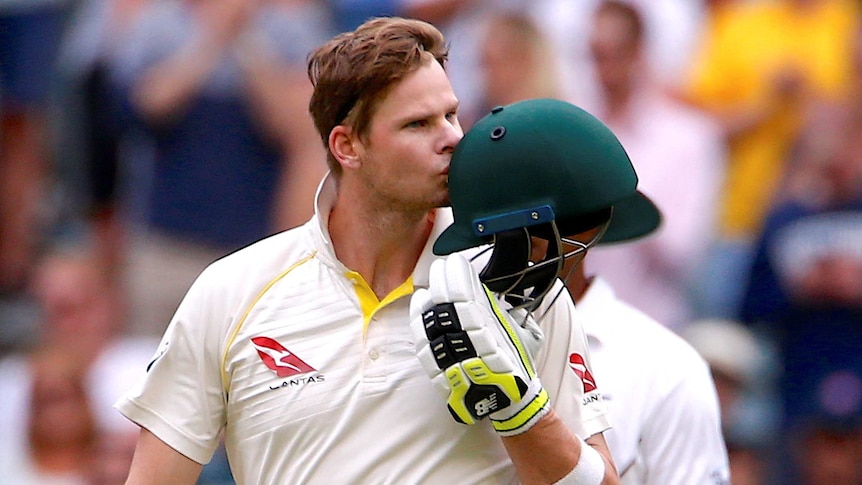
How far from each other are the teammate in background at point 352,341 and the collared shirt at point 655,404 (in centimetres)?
60

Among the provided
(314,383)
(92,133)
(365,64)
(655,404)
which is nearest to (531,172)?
(365,64)

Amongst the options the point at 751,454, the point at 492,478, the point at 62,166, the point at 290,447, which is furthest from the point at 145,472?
the point at 62,166

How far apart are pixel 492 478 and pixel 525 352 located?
0.96 ft

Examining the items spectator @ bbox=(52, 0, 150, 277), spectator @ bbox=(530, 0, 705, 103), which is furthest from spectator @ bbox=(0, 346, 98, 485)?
spectator @ bbox=(530, 0, 705, 103)

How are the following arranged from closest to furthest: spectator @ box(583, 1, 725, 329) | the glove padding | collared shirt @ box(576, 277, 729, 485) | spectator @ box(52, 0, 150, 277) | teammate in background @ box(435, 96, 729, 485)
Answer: the glove padding → teammate in background @ box(435, 96, 729, 485) → collared shirt @ box(576, 277, 729, 485) → spectator @ box(583, 1, 725, 329) → spectator @ box(52, 0, 150, 277)

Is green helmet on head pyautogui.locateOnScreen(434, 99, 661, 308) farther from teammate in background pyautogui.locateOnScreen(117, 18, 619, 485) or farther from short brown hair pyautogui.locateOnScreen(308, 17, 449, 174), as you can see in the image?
short brown hair pyautogui.locateOnScreen(308, 17, 449, 174)

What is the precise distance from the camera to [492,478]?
9.70 ft

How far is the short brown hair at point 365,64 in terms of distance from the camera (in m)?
3.02

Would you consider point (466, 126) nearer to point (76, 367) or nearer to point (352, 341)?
point (76, 367)

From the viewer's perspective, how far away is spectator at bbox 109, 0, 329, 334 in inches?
279

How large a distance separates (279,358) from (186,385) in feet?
0.71

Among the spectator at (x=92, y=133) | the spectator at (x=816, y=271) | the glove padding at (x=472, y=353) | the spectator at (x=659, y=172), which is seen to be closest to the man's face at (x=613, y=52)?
the spectator at (x=659, y=172)

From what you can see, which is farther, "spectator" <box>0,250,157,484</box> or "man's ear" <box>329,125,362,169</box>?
"spectator" <box>0,250,157,484</box>

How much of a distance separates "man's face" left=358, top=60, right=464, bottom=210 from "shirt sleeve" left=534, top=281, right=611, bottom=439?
1.08ft
